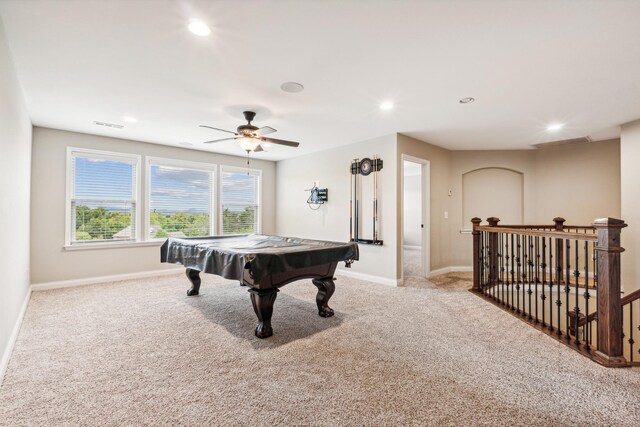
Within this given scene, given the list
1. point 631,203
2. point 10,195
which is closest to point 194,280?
point 10,195

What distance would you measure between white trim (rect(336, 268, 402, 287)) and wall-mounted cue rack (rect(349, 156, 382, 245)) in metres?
0.57

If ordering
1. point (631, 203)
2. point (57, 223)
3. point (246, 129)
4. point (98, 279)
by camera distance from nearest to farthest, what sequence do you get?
1. point (246, 129)
2. point (631, 203)
3. point (57, 223)
4. point (98, 279)

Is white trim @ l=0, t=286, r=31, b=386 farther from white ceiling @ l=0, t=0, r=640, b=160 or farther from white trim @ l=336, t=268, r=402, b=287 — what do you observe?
white trim @ l=336, t=268, r=402, b=287

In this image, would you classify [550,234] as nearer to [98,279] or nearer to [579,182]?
[579,182]

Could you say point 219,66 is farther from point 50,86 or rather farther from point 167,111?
point 50,86

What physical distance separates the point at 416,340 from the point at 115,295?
12.7 feet

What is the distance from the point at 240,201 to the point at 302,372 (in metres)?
4.84

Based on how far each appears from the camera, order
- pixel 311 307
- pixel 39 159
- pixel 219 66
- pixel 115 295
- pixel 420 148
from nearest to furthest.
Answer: pixel 219 66
pixel 311 307
pixel 115 295
pixel 39 159
pixel 420 148

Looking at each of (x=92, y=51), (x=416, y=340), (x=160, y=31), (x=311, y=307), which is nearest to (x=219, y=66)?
(x=160, y=31)

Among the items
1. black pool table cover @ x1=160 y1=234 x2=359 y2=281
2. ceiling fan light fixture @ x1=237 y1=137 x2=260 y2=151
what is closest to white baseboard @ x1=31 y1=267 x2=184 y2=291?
black pool table cover @ x1=160 y1=234 x2=359 y2=281

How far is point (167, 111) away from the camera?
142 inches

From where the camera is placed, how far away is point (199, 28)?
6.51 ft

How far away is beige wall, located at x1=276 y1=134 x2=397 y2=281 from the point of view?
4.61 meters

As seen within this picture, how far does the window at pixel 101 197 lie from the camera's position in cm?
451
